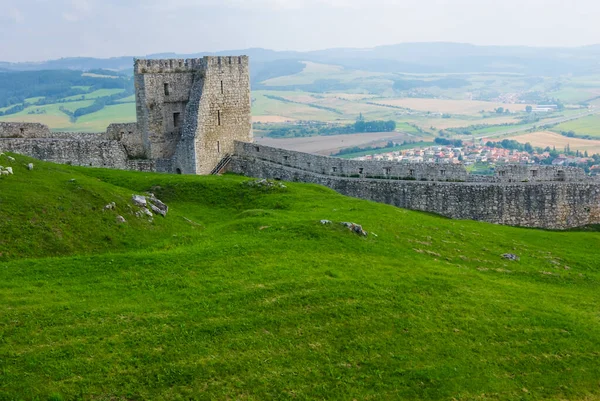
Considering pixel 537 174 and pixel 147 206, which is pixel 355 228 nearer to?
pixel 147 206

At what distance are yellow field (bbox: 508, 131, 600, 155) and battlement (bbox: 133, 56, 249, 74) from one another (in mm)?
61617

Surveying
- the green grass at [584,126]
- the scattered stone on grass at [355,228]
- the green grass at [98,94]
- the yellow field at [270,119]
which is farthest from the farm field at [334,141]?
the scattered stone on grass at [355,228]

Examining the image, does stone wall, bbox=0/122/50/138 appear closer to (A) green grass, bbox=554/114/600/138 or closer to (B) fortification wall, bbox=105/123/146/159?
(B) fortification wall, bbox=105/123/146/159

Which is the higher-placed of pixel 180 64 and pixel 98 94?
pixel 180 64

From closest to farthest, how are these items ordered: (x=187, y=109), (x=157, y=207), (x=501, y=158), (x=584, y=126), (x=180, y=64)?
(x=157, y=207)
(x=187, y=109)
(x=180, y=64)
(x=501, y=158)
(x=584, y=126)

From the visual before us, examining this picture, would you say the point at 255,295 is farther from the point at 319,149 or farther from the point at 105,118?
the point at 105,118

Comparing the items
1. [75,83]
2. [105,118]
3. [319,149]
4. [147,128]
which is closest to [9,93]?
[75,83]

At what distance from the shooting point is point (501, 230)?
32562 millimetres

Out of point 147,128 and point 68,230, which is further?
point 147,128

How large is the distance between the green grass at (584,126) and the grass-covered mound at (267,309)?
98786 millimetres

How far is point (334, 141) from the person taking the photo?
112m

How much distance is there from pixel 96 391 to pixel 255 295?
5.63 metres

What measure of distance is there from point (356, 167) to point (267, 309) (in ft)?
79.2

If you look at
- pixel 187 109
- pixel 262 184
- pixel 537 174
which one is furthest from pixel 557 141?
pixel 262 184
